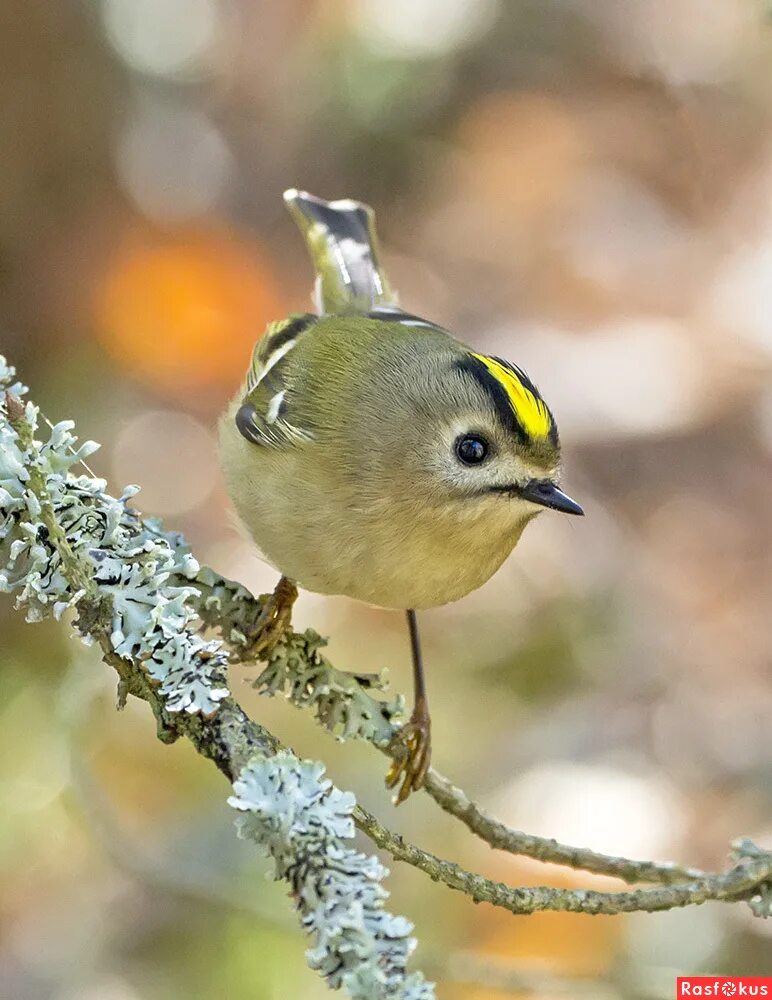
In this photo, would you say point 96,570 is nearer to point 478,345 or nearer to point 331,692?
point 331,692

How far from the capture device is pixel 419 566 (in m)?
2.00

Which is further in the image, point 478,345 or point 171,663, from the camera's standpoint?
point 478,345

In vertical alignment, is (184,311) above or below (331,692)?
above

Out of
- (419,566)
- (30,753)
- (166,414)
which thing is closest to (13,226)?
(166,414)

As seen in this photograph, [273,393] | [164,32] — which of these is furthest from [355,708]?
[164,32]

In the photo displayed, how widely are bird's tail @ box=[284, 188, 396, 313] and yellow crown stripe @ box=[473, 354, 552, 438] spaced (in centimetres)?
106

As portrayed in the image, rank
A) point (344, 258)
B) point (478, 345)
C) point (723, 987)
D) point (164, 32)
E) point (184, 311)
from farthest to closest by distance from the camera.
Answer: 1. point (164, 32)
2. point (478, 345)
3. point (184, 311)
4. point (344, 258)
5. point (723, 987)

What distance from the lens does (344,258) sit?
3.07m

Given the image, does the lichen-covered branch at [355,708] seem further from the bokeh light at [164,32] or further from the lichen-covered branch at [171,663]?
the bokeh light at [164,32]

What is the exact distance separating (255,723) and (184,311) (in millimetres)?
2842

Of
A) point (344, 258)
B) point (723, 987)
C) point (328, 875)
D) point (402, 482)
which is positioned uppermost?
point (344, 258)

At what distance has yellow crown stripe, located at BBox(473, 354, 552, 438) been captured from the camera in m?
1.97

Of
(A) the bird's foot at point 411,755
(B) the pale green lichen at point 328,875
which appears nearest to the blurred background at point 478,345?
(A) the bird's foot at point 411,755

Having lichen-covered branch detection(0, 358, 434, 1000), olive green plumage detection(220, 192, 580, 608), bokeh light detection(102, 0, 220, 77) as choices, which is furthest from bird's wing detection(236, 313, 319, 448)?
bokeh light detection(102, 0, 220, 77)
